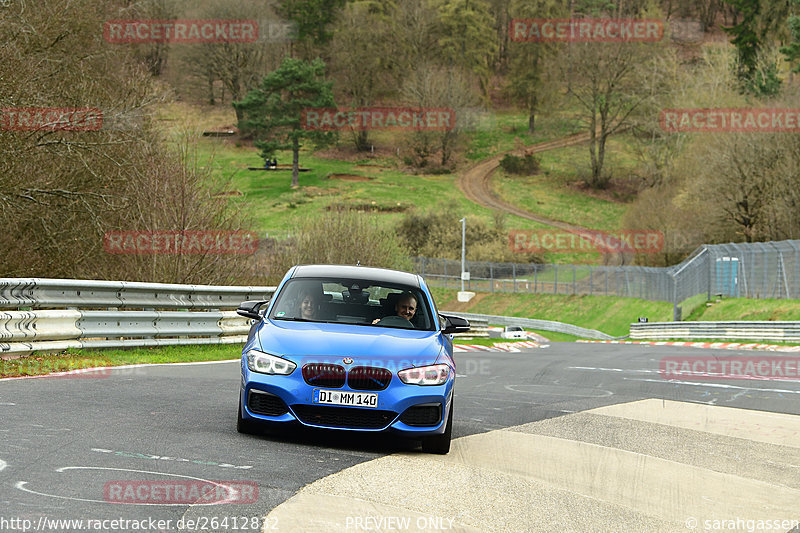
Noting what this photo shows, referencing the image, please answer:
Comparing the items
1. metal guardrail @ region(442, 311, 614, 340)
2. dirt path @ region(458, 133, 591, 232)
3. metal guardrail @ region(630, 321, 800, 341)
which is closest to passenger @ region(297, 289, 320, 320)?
metal guardrail @ region(630, 321, 800, 341)

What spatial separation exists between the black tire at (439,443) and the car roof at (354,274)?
1.95 metres

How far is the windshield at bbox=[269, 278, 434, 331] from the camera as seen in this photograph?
948cm

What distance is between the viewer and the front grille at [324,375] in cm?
820

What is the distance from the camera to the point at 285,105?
112m

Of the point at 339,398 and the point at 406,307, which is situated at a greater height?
the point at 406,307

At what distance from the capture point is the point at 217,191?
27844 mm

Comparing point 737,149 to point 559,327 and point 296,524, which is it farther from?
point 296,524
